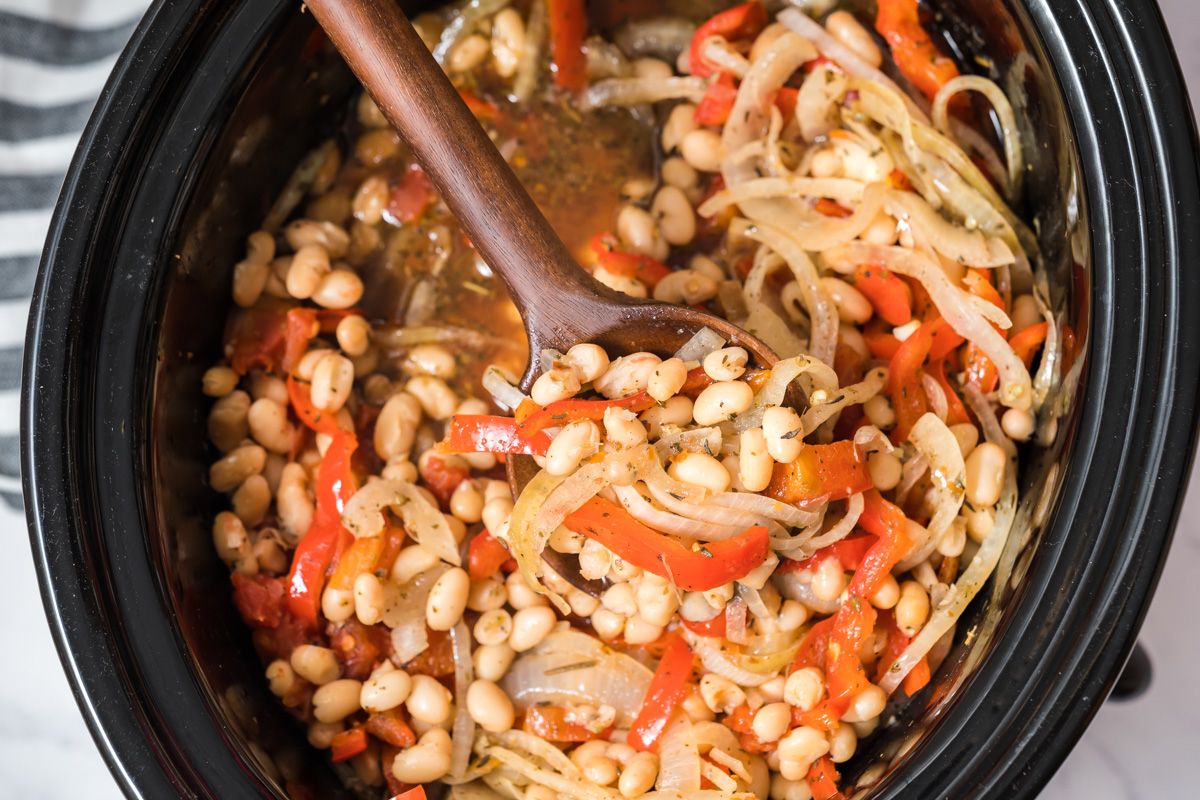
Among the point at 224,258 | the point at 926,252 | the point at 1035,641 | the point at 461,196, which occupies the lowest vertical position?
the point at 1035,641

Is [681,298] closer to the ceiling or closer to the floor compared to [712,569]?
closer to the ceiling

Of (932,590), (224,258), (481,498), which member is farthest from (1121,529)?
(224,258)

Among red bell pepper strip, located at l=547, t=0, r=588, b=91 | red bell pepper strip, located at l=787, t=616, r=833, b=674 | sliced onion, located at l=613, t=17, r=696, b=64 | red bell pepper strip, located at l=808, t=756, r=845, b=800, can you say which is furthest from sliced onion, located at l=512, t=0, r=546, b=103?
red bell pepper strip, located at l=808, t=756, r=845, b=800

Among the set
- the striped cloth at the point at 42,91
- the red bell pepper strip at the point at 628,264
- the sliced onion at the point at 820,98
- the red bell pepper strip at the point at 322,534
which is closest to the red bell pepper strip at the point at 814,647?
the red bell pepper strip at the point at 628,264

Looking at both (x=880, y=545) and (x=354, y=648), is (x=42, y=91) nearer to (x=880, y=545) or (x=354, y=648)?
(x=354, y=648)

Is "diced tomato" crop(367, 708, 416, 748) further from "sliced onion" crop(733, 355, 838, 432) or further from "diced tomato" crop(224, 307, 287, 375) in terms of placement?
"sliced onion" crop(733, 355, 838, 432)

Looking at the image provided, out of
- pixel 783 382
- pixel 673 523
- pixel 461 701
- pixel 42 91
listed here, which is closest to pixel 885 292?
pixel 783 382

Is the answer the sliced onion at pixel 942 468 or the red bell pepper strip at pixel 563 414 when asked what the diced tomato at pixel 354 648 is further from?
the sliced onion at pixel 942 468

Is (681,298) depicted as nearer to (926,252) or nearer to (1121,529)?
(926,252)
